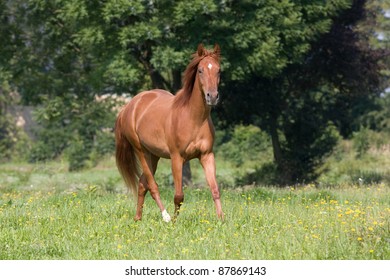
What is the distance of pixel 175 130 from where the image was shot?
464 inches

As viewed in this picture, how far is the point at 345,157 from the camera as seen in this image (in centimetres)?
3803

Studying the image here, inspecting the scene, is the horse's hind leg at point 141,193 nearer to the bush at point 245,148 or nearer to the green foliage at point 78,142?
the green foliage at point 78,142

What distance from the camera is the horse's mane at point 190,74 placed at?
11.4 metres

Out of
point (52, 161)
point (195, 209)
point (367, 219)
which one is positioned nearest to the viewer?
point (367, 219)

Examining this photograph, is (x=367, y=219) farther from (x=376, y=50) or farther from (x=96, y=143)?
(x=96, y=143)

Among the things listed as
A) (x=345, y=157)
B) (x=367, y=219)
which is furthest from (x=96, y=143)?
(x=367, y=219)

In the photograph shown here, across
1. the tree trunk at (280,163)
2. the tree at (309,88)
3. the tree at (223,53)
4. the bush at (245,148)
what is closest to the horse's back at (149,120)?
the tree at (223,53)

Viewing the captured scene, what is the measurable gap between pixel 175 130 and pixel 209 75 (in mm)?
1257

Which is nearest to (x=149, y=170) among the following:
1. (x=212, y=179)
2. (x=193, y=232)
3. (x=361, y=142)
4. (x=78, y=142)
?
(x=212, y=179)

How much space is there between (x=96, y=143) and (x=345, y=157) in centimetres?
1450

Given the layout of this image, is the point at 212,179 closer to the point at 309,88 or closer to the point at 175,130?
the point at 175,130

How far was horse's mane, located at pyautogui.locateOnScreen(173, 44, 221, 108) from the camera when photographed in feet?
37.4

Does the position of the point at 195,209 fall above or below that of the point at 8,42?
above
